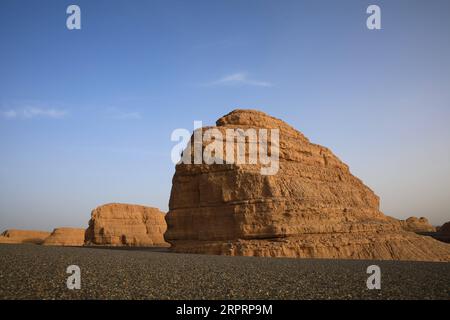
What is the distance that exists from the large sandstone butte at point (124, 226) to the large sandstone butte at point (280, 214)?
148ft

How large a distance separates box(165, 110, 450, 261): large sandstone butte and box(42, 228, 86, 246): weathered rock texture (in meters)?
66.8

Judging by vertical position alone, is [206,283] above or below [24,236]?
above

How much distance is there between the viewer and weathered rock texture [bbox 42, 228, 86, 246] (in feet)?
288

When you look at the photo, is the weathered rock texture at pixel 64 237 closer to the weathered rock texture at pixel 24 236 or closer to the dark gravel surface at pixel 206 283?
the weathered rock texture at pixel 24 236

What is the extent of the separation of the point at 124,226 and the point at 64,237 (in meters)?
22.8

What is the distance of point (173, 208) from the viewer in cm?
3347

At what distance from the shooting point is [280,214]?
89.9 ft

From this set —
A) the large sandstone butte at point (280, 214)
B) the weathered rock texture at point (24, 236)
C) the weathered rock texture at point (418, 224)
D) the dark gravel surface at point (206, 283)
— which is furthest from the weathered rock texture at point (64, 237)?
the weathered rock texture at point (418, 224)

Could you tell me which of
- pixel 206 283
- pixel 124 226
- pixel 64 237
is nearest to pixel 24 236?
pixel 64 237

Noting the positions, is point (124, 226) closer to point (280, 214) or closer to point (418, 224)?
point (280, 214)

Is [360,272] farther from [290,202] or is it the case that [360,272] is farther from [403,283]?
[290,202]
